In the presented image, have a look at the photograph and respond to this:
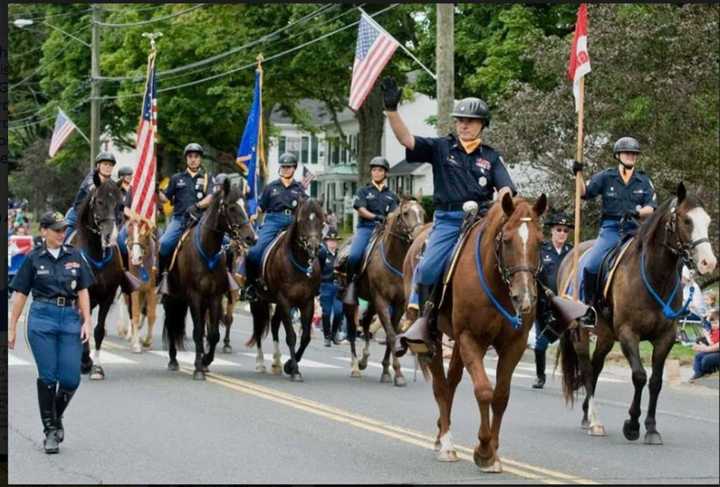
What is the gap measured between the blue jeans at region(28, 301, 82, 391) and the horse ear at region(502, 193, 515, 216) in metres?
4.06

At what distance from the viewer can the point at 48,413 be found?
1249cm

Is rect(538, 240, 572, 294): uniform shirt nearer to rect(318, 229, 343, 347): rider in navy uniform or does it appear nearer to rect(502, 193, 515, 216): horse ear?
rect(318, 229, 343, 347): rider in navy uniform

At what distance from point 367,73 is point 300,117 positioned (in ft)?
122

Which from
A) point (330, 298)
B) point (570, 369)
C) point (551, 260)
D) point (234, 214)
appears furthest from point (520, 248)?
point (330, 298)

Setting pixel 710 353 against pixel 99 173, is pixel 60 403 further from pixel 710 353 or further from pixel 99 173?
pixel 710 353

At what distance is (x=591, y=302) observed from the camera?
49.7ft

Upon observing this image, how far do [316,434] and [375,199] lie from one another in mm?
6094

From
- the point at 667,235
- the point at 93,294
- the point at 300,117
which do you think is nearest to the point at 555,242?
the point at 667,235

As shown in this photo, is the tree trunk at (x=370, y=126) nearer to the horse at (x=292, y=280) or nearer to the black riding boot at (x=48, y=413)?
the horse at (x=292, y=280)

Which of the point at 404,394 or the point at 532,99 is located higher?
the point at 532,99

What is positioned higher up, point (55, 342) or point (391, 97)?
point (391, 97)

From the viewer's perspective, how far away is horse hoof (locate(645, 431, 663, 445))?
13.7m

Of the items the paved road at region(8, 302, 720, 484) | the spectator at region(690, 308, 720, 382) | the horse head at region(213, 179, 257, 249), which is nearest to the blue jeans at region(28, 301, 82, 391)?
the paved road at region(8, 302, 720, 484)

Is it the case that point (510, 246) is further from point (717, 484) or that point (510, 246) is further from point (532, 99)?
point (532, 99)
